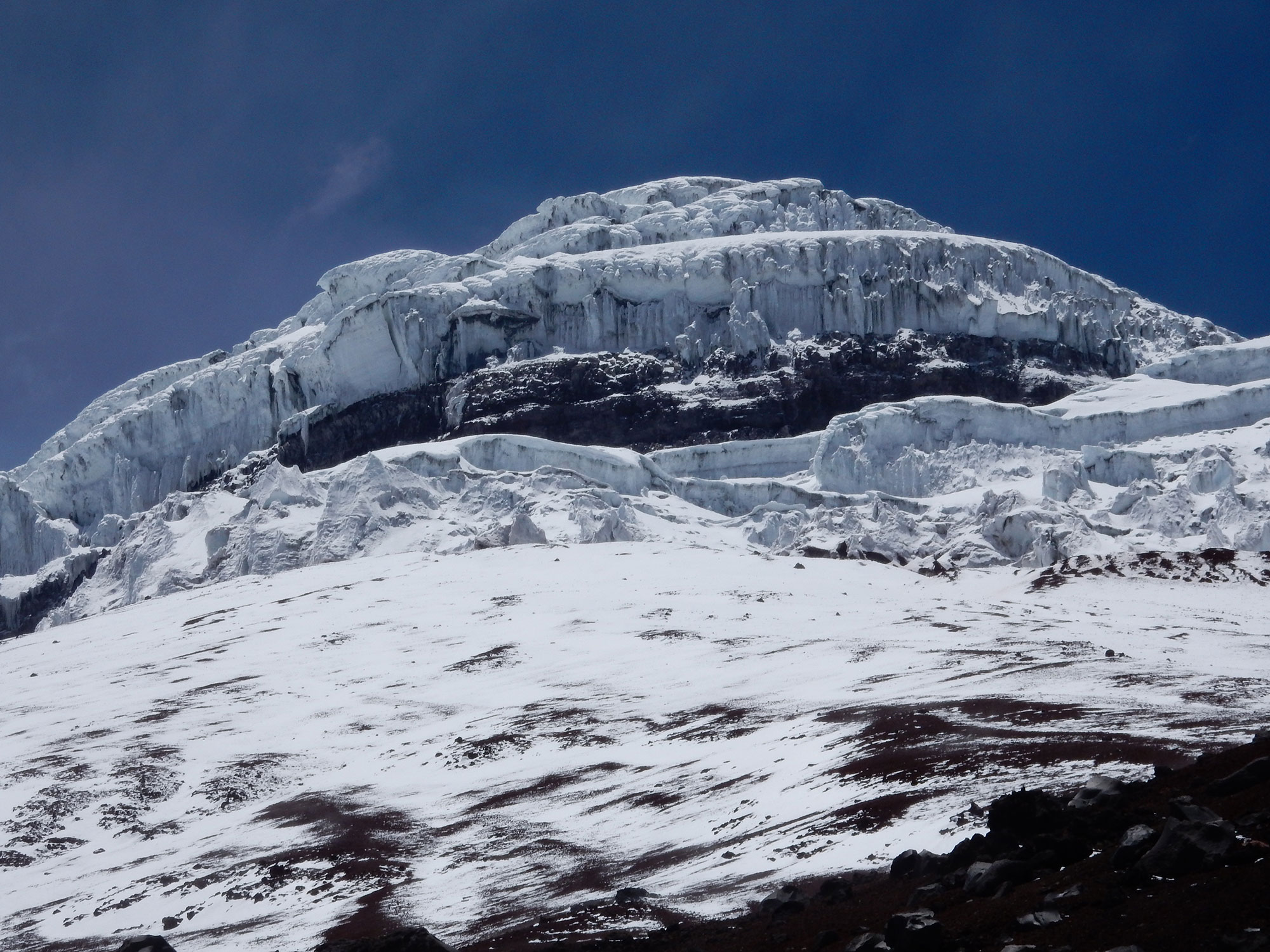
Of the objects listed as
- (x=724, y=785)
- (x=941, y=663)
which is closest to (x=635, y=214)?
(x=941, y=663)

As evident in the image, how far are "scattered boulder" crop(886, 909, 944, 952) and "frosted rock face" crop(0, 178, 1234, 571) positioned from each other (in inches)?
4912

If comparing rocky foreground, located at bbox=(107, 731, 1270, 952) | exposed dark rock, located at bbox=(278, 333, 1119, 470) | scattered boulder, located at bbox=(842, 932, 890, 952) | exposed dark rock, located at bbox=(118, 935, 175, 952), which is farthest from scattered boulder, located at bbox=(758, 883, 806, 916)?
exposed dark rock, located at bbox=(278, 333, 1119, 470)

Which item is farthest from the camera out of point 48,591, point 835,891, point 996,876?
point 48,591

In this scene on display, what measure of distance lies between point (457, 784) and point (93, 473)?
12515 cm

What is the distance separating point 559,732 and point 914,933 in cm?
2257

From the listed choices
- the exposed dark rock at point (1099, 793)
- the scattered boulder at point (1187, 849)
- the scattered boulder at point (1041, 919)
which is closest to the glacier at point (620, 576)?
the exposed dark rock at point (1099, 793)

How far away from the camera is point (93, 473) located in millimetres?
140875

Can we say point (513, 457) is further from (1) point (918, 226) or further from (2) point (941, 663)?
(1) point (918, 226)

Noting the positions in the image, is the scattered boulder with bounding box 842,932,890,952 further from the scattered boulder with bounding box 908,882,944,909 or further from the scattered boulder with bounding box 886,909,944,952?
the scattered boulder with bounding box 908,882,944,909

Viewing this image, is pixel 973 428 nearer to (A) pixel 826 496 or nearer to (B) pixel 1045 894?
(A) pixel 826 496

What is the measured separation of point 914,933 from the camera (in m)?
11.2

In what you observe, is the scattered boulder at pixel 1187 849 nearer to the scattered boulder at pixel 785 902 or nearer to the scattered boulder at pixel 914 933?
the scattered boulder at pixel 914 933

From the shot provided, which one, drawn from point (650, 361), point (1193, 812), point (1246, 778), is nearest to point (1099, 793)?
point (1246, 778)

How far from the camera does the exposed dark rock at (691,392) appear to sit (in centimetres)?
12950
